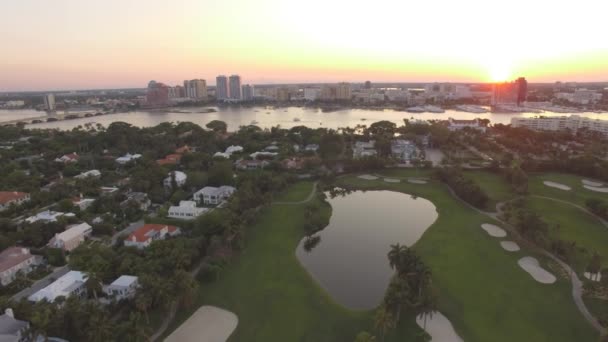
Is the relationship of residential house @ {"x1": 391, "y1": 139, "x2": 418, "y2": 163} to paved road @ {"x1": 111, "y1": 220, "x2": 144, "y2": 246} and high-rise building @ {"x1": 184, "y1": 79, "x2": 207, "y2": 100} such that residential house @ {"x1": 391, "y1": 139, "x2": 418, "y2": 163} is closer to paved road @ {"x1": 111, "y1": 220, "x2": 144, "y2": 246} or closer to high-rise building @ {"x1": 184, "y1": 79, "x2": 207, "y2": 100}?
paved road @ {"x1": 111, "y1": 220, "x2": 144, "y2": 246}

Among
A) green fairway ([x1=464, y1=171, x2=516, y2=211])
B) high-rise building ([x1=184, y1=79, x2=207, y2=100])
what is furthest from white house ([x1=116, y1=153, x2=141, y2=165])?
high-rise building ([x1=184, y1=79, x2=207, y2=100])

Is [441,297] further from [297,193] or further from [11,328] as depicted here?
[11,328]

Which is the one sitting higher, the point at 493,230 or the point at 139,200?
the point at 139,200

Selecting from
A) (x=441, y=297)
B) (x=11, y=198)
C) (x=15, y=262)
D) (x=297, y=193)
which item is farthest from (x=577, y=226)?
(x=11, y=198)

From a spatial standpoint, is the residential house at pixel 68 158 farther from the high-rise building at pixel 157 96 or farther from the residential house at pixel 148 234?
the high-rise building at pixel 157 96

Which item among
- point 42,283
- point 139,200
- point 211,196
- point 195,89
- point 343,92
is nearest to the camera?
point 42,283

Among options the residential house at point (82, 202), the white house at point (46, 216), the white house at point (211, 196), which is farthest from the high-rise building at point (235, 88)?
the white house at point (46, 216)
